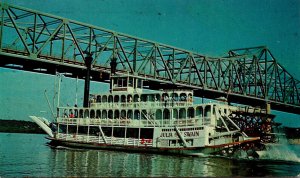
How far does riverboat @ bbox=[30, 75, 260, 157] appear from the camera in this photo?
3697 centimetres

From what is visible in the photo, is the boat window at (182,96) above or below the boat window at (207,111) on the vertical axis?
above

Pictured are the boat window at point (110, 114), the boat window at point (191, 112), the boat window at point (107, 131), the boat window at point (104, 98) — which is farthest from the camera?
the boat window at point (104, 98)

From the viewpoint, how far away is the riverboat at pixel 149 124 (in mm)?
36969

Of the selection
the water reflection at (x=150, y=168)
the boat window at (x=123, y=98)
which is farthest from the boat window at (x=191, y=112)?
the boat window at (x=123, y=98)

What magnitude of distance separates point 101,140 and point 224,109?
44.4ft

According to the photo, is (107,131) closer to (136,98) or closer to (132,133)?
(132,133)

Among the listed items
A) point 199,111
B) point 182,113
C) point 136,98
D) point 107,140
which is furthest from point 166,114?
point 107,140

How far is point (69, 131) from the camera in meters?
48.0

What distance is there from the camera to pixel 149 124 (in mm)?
41062

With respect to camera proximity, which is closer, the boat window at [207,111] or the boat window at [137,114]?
the boat window at [207,111]

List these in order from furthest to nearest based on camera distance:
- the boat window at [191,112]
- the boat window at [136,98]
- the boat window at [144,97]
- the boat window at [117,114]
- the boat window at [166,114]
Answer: the boat window at [117,114], the boat window at [136,98], the boat window at [144,97], the boat window at [166,114], the boat window at [191,112]

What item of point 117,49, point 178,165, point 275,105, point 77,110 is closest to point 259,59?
point 275,105

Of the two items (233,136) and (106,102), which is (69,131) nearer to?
(106,102)

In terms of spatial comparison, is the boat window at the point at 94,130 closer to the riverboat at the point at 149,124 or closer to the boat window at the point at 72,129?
the riverboat at the point at 149,124
